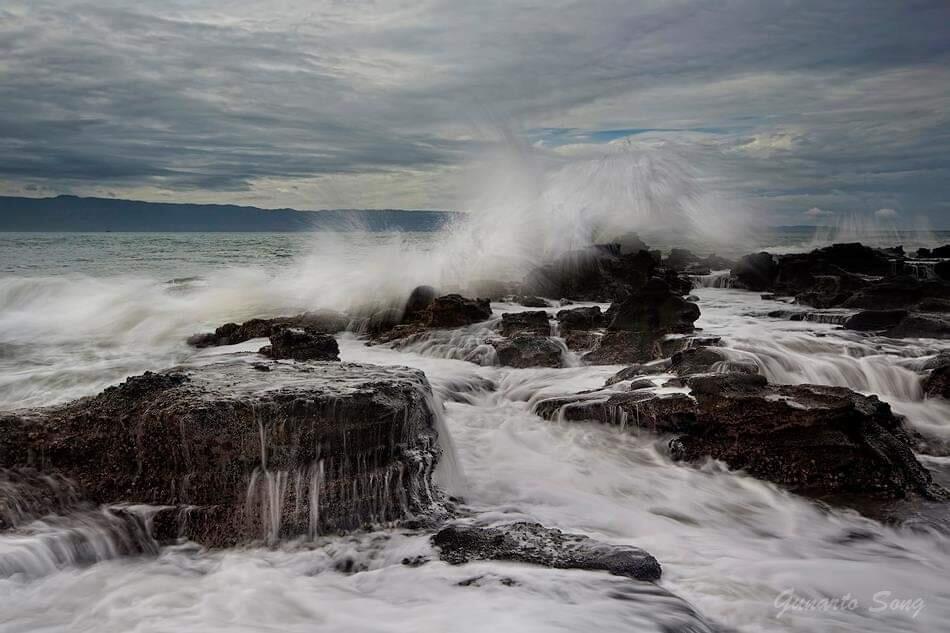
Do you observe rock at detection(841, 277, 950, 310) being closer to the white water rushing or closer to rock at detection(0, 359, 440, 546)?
the white water rushing

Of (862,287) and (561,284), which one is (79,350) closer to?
(561,284)

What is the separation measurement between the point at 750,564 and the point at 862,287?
1447cm

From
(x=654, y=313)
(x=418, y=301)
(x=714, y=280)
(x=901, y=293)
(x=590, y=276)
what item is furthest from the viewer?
(x=714, y=280)

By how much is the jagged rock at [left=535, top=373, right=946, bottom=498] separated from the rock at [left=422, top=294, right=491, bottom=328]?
6304 millimetres

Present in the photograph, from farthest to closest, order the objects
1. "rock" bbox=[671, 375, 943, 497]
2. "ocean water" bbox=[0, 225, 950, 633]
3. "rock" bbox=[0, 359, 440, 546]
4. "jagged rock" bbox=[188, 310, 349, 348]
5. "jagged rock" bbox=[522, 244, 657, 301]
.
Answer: "jagged rock" bbox=[522, 244, 657, 301] < "jagged rock" bbox=[188, 310, 349, 348] < "rock" bbox=[671, 375, 943, 497] < "rock" bbox=[0, 359, 440, 546] < "ocean water" bbox=[0, 225, 950, 633]

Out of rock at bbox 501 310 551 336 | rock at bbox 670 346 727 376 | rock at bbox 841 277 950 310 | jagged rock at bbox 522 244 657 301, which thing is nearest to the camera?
rock at bbox 670 346 727 376

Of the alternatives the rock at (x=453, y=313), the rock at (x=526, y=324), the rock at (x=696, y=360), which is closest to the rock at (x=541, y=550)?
the rock at (x=696, y=360)

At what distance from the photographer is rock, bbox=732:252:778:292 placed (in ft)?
75.3

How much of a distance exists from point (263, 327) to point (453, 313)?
3.65 metres

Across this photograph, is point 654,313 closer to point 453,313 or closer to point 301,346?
point 453,313

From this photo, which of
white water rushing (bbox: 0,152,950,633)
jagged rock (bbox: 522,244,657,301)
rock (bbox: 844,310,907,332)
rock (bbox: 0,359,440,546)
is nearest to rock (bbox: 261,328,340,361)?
white water rushing (bbox: 0,152,950,633)

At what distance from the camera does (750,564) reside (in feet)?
15.4

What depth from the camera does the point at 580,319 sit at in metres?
12.5

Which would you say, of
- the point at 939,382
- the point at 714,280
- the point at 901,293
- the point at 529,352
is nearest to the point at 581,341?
the point at 529,352
